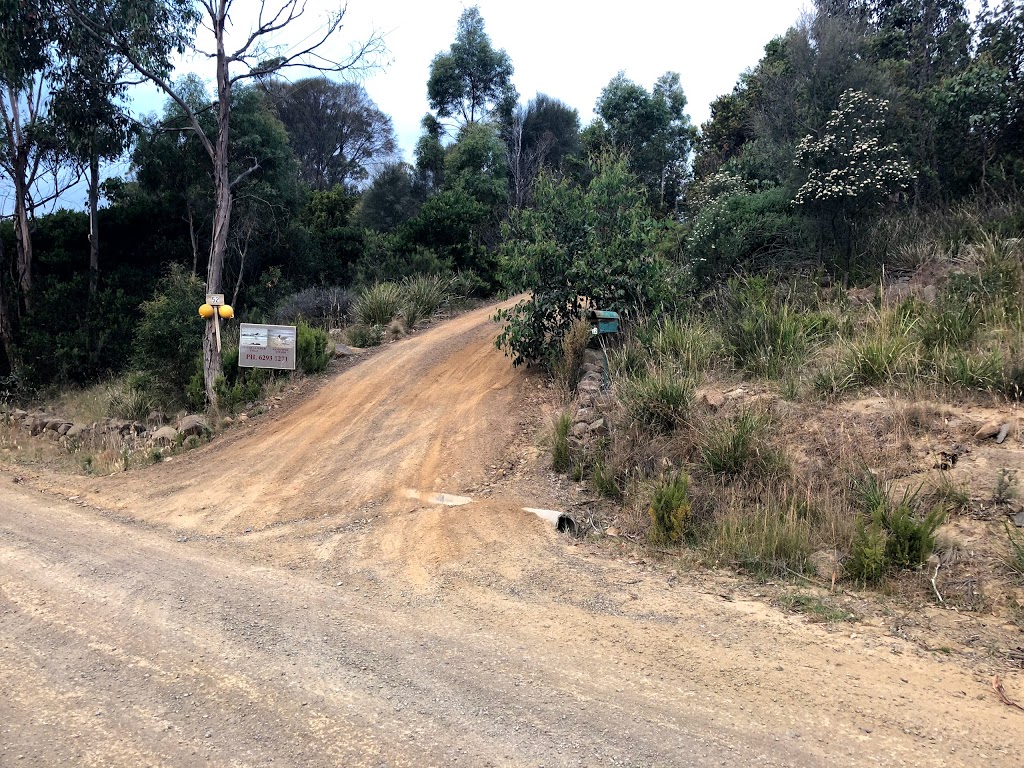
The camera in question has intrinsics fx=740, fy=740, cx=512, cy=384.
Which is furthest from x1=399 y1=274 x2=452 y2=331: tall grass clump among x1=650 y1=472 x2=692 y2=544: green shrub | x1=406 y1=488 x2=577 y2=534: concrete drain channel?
x1=650 y1=472 x2=692 y2=544: green shrub

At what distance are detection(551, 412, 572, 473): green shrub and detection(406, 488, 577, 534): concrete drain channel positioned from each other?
1.07 metres

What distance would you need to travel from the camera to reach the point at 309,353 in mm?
14094

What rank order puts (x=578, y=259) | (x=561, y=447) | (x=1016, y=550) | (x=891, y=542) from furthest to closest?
1. (x=578, y=259)
2. (x=561, y=447)
3. (x=891, y=542)
4. (x=1016, y=550)

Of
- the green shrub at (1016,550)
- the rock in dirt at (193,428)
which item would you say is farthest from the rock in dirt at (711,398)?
the rock in dirt at (193,428)

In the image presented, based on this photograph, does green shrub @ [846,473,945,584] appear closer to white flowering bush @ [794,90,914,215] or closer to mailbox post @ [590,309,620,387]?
mailbox post @ [590,309,620,387]

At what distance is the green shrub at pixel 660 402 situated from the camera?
7.89 metres

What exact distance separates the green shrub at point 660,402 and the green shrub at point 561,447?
2.54 ft

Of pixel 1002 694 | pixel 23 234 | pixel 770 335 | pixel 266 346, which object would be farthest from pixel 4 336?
pixel 1002 694

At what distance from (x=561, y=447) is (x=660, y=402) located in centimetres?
126

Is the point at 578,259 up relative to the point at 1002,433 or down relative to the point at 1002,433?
up

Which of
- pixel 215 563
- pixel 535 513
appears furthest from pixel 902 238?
pixel 215 563

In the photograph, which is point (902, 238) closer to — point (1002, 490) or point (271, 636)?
point (1002, 490)

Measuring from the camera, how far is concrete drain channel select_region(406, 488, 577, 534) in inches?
276

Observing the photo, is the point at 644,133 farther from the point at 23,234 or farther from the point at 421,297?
the point at 23,234
